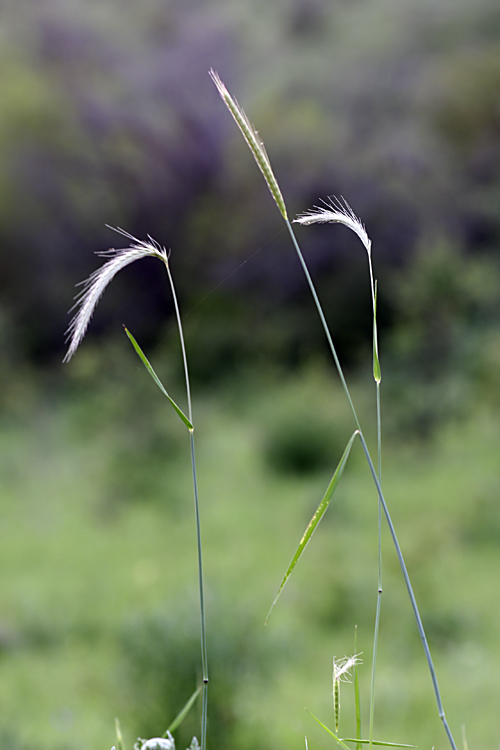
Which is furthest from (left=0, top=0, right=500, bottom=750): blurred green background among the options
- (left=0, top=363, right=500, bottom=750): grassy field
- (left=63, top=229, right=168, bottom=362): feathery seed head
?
(left=63, top=229, right=168, bottom=362): feathery seed head

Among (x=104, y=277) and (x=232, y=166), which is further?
(x=232, y=166)

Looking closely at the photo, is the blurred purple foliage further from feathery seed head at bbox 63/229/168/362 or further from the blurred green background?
feathery seed head at bbox 63/229/168/362

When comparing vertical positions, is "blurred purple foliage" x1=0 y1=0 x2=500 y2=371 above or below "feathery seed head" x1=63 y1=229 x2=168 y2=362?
above

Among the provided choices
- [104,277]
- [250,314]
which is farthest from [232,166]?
[104,277]

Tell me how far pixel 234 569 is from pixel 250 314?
6.78 ft

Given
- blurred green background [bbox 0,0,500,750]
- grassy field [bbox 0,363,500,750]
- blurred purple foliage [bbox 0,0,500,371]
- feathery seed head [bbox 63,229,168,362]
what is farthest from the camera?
blurred purple foliage [bbox 0,0,500,371]

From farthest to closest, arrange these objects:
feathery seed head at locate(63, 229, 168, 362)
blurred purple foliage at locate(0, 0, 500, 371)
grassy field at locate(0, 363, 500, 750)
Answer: blurred purple foliage at locate(0, 0, 500, 371), grassy field at locate(0, 363, 500, 750), feathery seed head at locate(63, 229, 168, 362)

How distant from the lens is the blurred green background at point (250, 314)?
2.53 m

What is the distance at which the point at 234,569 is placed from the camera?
8.43ft

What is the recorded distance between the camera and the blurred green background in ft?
8.31

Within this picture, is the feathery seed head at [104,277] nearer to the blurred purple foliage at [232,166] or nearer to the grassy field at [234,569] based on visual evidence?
the grassy field at [234,569]

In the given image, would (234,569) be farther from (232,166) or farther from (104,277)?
(232,166)

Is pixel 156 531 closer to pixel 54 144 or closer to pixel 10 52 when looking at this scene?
pixel 54 144

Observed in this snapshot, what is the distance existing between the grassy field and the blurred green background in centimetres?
2
